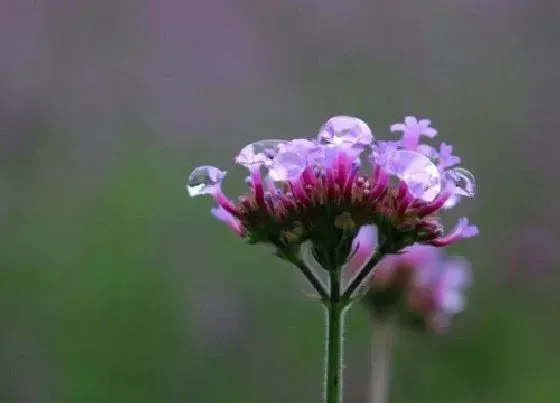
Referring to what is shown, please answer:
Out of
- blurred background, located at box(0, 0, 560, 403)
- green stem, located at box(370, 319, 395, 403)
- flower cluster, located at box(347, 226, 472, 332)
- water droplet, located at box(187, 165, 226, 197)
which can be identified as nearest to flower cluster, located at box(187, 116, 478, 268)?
water droplet, located at box(187, 165, 226, 197)

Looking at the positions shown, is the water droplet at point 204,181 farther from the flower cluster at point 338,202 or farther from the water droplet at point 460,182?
the water droplet at point 460,182

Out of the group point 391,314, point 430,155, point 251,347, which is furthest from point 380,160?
point 251,347

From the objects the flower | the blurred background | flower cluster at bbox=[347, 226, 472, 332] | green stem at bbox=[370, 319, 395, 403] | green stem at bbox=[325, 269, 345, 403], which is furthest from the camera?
the blurred background

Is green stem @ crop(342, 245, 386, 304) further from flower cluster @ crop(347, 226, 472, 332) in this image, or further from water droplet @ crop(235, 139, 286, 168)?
flower cluster @ crop(347, 226, 472, 332)

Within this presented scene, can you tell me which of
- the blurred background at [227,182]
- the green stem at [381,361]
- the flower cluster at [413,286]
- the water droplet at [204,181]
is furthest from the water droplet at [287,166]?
the blurred background at [227,182]

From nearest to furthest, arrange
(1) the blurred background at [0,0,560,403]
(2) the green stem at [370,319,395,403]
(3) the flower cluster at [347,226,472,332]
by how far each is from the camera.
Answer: (2) the green stem at [370,319,395,403]
(3) the flower cluster at [347,226,472,332]
(1) the blurred background at [0,0,560,403]

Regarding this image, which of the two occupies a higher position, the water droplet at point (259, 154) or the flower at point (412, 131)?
the flower at point (412, 131)

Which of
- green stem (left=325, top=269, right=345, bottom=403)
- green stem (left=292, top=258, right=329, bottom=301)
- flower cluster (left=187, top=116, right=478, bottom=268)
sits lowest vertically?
green stem (left=325, top=269, right=345, bottom=403)

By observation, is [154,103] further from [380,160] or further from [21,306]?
[380,160]
